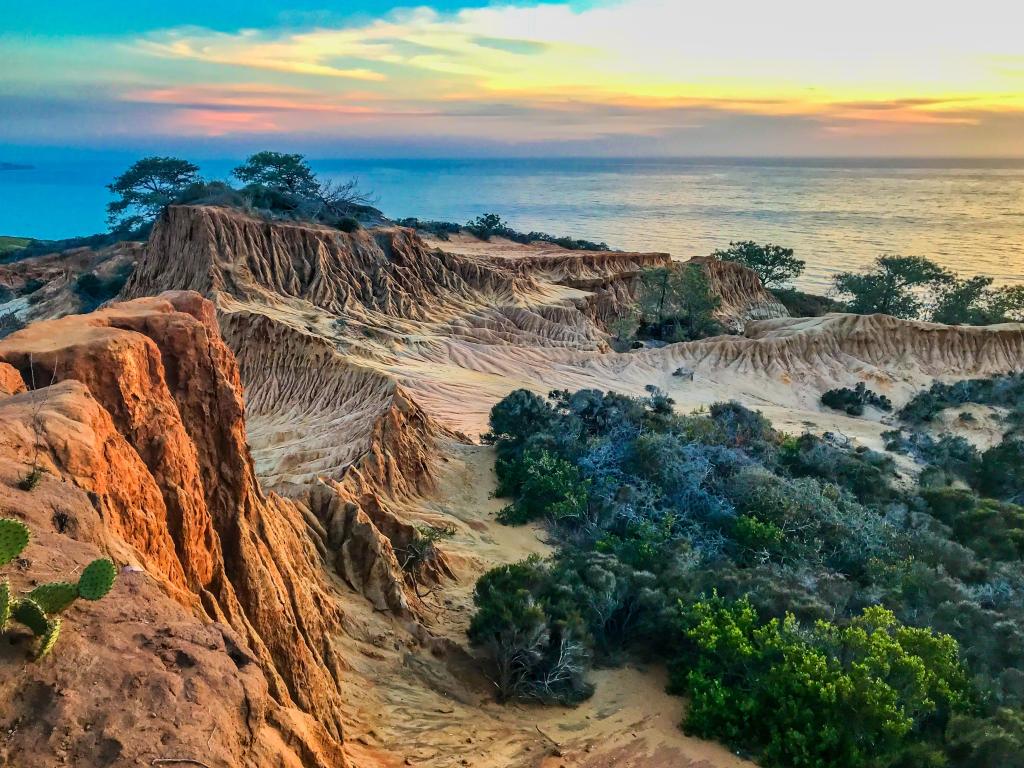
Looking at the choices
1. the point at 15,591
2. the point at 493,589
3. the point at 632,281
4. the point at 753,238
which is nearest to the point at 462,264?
the point at 632,281

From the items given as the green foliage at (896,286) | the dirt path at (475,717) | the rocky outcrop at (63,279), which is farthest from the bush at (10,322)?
the green foliage at (896,286)

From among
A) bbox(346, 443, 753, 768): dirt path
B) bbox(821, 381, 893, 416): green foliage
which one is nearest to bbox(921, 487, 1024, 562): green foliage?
bbox(346, 443, 753, 768): dirt path

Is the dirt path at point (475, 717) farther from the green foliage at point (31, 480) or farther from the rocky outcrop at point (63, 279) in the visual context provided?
the rocky outcrop at point (63, 279)

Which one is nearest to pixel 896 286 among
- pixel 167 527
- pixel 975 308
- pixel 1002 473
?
pixel 975 308

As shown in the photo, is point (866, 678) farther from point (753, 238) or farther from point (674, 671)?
point (753, 238)

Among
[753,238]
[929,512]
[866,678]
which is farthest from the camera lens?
[753,238]

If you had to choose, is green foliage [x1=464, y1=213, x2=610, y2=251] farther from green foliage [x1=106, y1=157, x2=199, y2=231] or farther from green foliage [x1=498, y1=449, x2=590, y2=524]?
green foliage [x1=498, y1=449, x2=590, y2=524]

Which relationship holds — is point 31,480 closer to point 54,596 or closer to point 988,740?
point 54,596
